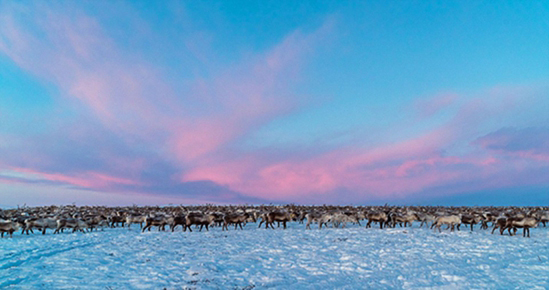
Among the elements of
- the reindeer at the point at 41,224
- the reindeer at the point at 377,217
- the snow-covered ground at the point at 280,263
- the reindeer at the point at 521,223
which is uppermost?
the reindeer at the point at 521,223

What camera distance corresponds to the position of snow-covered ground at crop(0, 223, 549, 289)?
39.6ft

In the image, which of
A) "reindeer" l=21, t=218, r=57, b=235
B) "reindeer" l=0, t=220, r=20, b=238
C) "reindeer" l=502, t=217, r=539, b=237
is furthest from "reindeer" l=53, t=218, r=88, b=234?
"reindeer" l=502, t=217, r=539, b=237

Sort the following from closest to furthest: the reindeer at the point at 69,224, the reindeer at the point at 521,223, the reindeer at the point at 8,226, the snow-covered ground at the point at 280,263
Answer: the snow-covered ground at the point at 280,263, the reindeer at the point at 521,223, the reindeer at the point at 8,226, the reindeer at the point at 69,224

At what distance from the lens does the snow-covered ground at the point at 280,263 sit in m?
12.1

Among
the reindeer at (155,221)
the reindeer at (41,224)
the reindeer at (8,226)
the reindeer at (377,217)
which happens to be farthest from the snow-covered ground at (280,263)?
the reindeer at (377,217)

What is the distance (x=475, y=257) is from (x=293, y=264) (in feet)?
30.7

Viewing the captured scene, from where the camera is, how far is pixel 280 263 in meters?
14.7

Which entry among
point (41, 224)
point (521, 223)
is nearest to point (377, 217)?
point (521, 223)

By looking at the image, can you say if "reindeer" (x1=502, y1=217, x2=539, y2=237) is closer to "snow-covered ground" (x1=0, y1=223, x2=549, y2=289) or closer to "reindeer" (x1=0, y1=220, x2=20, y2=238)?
"snow-covered ground" (x1=0, y1=223, x2=549, y2=289)

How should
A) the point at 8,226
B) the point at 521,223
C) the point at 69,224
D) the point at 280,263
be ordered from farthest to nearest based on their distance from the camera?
the point at 69,224, the point at 8,226, the point at 521,223, the point at 280,263

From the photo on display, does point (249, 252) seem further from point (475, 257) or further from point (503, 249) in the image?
point (503, 249)

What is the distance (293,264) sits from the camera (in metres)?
14.5

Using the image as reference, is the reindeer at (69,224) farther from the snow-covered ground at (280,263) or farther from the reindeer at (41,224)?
the snow-covered ground at (280,263)

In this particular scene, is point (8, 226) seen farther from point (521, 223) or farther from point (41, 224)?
point (521, 223)
